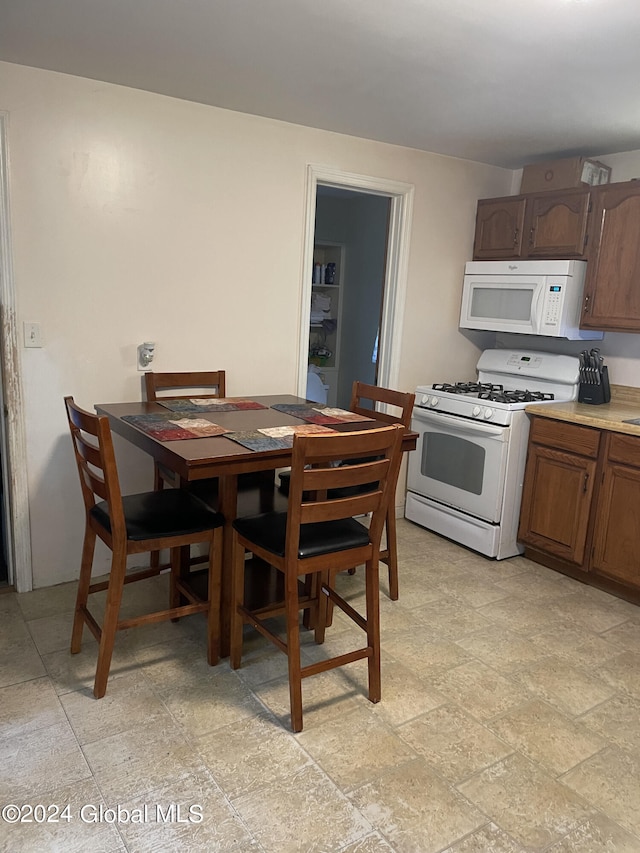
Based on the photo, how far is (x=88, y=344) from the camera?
2818 mm

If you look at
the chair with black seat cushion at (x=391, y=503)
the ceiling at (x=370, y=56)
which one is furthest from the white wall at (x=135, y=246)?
the chair with black seat cushion at (x=391, y=503)

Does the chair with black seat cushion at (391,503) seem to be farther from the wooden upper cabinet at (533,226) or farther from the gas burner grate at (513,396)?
the wooden upper cabinet at (533,226)

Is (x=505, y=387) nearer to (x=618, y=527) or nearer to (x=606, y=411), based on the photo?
(x=606, y=411)

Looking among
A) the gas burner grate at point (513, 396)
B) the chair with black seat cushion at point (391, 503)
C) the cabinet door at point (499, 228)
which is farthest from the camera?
the cabinet door at point (499, 228)

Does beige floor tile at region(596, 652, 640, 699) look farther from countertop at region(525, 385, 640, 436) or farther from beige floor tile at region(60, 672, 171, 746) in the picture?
beige floor tile at region(60, 672, 171, 746)

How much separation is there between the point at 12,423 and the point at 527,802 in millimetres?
2428

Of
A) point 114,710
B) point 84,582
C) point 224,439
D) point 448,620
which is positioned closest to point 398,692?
point 448,620

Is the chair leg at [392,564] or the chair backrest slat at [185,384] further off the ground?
the chair backrest slat at [185,384]

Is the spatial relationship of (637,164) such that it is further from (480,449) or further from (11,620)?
(11,620)

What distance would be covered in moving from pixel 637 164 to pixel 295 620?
10.2 ft

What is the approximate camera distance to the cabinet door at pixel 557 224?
11.0 ft

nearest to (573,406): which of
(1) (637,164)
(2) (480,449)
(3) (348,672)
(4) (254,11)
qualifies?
(2) (480,449)

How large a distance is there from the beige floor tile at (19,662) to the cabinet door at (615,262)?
123 inches

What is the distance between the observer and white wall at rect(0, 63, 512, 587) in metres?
2.62
